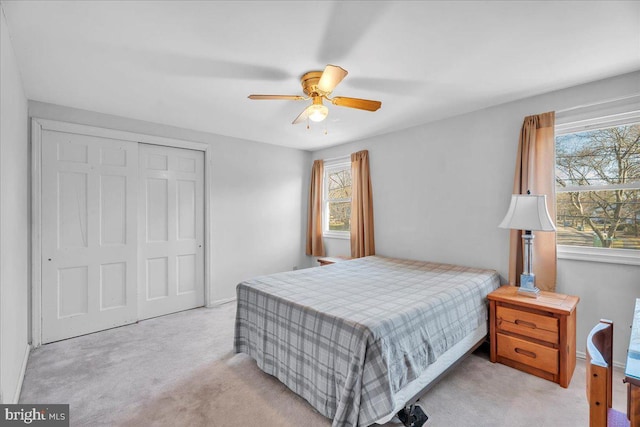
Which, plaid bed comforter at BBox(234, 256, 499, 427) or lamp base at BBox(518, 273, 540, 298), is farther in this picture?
lamp base at BBox(518, 273, 540, 298)

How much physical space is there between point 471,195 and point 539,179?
650mm

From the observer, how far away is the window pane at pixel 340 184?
481 cm

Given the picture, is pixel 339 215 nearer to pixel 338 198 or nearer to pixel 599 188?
pixel 338 198

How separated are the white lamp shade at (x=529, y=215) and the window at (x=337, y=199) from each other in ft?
8.28

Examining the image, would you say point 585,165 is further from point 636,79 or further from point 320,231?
point 320,231

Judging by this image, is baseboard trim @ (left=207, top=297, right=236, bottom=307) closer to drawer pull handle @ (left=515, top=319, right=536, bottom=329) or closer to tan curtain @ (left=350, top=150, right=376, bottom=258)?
tan curtain @ (left=350, top=150, right=376, bottom=258)

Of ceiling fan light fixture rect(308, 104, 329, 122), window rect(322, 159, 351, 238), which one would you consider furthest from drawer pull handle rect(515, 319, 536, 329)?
window rect(322, 159, 351, 238)

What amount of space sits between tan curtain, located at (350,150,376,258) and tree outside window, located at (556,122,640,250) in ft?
7.00

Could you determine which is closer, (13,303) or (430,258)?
(13,303)

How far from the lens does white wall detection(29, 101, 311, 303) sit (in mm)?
4066

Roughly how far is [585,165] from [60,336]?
5.38 meters

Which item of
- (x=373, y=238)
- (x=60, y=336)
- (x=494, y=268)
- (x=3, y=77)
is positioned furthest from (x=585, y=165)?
(x=60, y=336)

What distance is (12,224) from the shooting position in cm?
198

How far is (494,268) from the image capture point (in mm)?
3035
